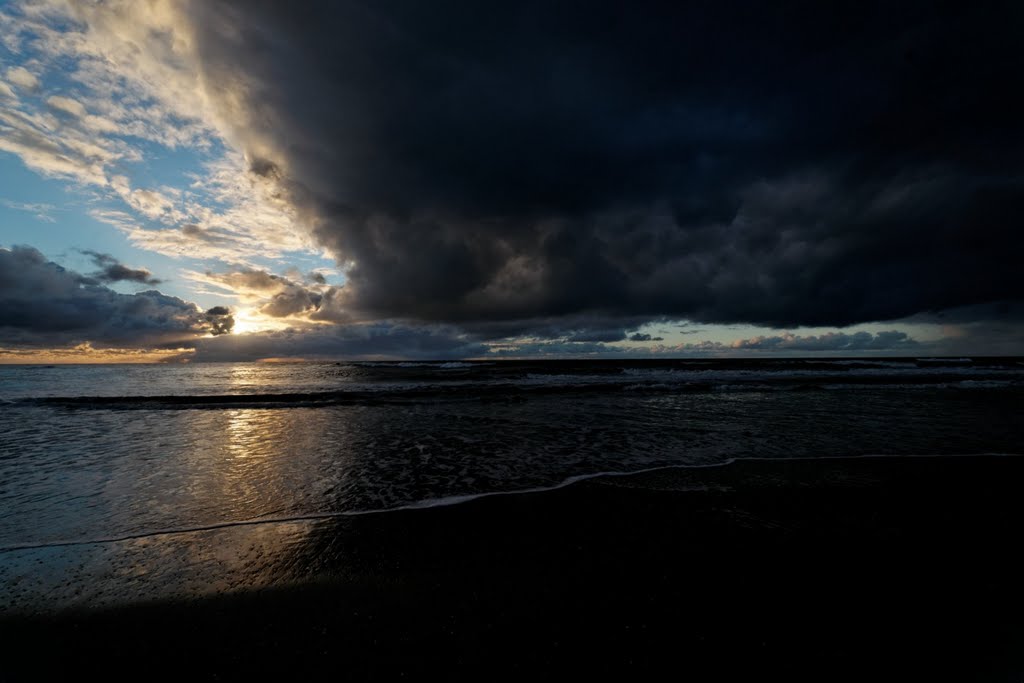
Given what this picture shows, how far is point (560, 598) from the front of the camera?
430 centimetres

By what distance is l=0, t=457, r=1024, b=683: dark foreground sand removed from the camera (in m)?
3.45

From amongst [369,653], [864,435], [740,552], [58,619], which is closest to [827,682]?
[740,552]

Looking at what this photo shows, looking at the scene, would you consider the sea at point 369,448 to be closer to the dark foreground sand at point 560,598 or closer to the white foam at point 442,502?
the white foam at point 442,502

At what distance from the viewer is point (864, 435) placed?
13.1m

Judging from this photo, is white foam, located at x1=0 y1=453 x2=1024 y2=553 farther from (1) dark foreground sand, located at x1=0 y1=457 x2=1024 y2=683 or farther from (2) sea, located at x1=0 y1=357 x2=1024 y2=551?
(1) dark foreground sand, located at x1=0 y1=457 x2=1024 y2=683

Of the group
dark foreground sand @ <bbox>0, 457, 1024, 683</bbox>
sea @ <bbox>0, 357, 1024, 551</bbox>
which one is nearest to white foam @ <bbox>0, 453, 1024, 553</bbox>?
sea @ <bbox>0, 357, 1024, 551</bbox>

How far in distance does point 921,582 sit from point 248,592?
25.3ft

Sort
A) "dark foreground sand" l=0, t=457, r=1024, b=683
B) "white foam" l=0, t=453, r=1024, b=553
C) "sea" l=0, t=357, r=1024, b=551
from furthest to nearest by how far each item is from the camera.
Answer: "sea" l=0, t=357, r=1024, b=551
"white foam" l=0, t=453, r=1024, b=553
"dark foreground sand" l=0, t=457, r=1024, b=683

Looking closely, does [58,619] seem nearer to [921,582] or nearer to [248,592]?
[248,592]

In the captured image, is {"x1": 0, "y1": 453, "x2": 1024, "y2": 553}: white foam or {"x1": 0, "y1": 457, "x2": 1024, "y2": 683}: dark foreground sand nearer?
{"x1": 0, "y1": 457, "x2": 1024, "y2": 683}: dark foreground sand

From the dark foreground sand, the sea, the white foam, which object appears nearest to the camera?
the dark foreground sand

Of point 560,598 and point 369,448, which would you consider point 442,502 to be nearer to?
point 560,598

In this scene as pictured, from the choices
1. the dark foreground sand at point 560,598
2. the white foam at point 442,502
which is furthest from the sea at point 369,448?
the dark foreground sand at point 560,598

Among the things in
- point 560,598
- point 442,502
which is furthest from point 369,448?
point 560,598
